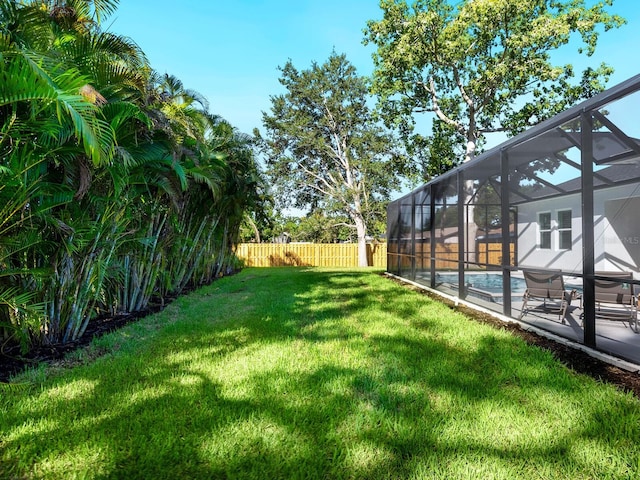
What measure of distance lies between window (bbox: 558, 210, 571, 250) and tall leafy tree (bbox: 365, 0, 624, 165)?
36.1 ft

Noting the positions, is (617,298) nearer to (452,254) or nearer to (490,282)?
(490,282)

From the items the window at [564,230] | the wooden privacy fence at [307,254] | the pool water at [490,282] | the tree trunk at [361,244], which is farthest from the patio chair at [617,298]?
the wooden privacy fence at [307,254]

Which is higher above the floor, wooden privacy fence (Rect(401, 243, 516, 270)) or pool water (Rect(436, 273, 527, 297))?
wooden privacy fence (Rect(401, 243, 516, 270))

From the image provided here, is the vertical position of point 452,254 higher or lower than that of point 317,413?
higher

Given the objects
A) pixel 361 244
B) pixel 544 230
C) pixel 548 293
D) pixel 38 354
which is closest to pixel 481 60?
pixel 361 244

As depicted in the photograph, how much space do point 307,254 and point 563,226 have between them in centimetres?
1602

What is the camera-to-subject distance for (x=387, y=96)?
14375 millimetres

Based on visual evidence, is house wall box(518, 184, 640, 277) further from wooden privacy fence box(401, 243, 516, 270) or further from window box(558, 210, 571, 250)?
wooden privacy fence box(401, 243, 516, 270)

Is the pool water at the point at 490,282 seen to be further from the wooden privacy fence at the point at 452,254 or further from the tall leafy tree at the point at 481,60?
the tall leafy tree at the point at 481,60

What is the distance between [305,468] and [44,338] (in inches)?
126

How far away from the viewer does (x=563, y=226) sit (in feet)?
11.9

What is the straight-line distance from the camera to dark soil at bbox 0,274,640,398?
8.53 ft

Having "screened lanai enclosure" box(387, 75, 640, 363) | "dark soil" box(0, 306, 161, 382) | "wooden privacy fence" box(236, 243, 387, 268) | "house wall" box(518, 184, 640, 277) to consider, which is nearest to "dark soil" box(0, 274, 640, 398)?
"dark soil" box(0, 306, 161, 382)

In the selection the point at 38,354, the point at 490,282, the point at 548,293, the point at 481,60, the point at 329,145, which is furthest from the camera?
the point at 329,145
